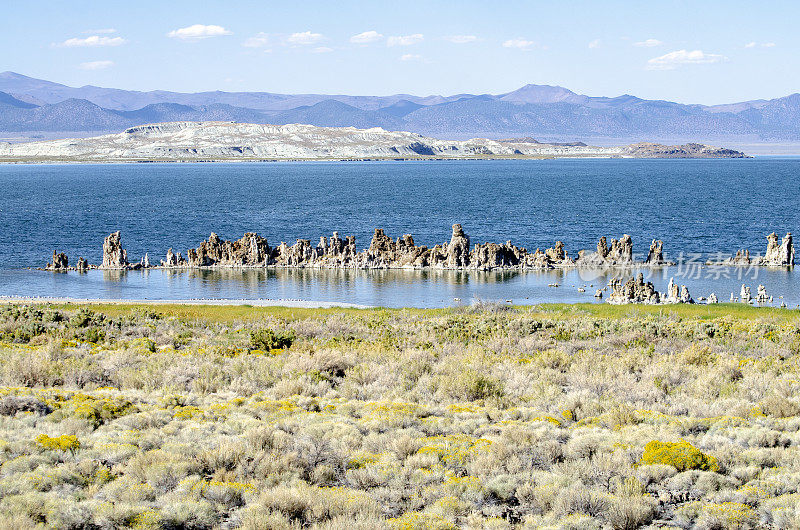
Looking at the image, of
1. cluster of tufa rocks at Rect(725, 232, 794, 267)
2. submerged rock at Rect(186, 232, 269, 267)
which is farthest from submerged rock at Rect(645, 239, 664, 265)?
submerged rock at Rect(186, 232, 269, 267)

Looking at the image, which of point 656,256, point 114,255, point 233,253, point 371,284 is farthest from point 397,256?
point 114,255

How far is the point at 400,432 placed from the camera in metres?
13.3

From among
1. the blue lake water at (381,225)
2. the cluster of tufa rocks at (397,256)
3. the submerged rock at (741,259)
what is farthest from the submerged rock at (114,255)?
the submerged rock at (741,259)

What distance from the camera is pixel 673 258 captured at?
58688mm

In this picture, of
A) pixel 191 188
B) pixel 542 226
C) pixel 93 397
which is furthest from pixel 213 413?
pixel 191 188

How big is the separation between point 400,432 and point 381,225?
2826 inches

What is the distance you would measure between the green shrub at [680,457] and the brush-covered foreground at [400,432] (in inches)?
1.2

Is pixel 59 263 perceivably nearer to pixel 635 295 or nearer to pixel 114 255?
pixel 114 255

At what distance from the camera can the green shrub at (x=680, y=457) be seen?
11.7 metres

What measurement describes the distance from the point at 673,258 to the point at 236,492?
5376 cm

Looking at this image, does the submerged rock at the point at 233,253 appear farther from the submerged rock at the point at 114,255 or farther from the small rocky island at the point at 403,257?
the submerged rock at the point at 114,255

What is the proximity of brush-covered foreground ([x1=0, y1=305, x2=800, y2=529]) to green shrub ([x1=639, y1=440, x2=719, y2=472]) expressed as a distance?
0.10 feet

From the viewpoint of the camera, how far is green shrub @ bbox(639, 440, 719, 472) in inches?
460

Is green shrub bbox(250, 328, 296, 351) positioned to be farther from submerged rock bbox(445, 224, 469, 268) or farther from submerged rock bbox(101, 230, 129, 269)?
submerged rock bbox(101, 230, 129, 269)
